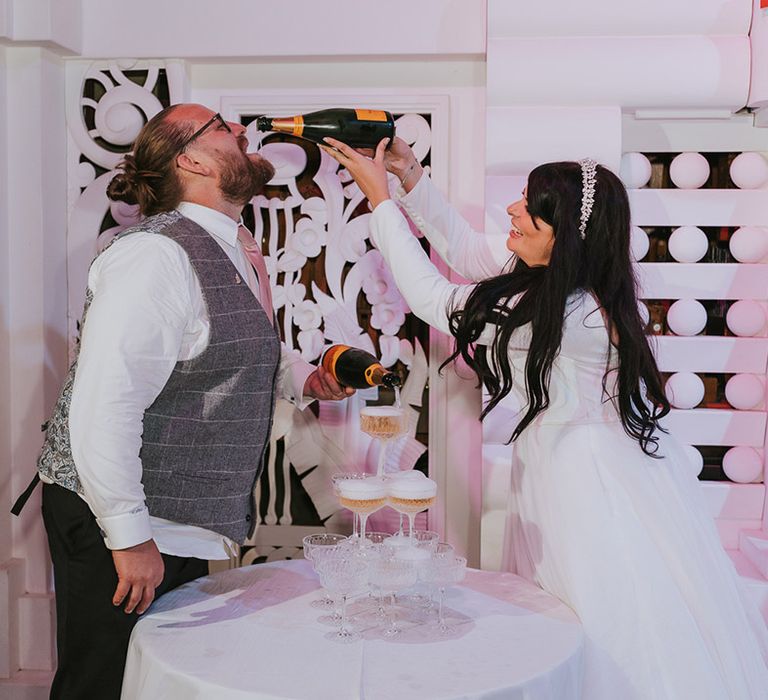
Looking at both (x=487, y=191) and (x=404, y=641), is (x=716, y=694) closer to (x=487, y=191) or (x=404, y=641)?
(x=404, y=641)

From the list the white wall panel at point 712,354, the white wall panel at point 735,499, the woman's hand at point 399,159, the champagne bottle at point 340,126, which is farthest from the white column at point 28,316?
the white wall panel at point 735,499

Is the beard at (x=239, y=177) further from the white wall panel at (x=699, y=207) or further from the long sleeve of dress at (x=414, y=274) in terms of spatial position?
the white wall panel at (x=699, y=207)

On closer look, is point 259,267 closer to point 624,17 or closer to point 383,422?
point 383,422

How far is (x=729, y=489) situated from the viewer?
288 cm

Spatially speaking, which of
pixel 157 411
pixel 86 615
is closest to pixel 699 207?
pixel 157 411

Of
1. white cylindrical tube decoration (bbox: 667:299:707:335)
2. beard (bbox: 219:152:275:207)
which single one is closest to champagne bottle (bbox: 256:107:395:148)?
beard (bbox: 219:152:275:207)

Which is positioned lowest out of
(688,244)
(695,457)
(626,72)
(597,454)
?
(695,457)

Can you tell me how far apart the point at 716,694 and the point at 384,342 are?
58.4 inches

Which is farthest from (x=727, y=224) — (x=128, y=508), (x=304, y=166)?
(x=128, y=508)

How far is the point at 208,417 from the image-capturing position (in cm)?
217

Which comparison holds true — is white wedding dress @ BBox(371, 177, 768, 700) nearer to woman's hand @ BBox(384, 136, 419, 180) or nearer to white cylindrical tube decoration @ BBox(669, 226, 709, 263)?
woman's hand @ BBox(384, 136, 419, 180)

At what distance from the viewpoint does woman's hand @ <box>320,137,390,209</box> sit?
2398mm

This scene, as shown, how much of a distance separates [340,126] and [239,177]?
1.05 ft

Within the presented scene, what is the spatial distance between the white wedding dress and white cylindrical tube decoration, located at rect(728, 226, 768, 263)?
2.46ft
